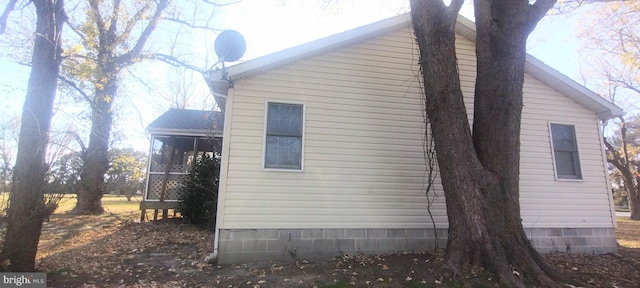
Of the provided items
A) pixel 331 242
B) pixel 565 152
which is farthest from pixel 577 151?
pixel 331 242

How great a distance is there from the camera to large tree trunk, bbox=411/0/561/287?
191 inches

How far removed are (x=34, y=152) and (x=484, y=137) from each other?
22.9ft

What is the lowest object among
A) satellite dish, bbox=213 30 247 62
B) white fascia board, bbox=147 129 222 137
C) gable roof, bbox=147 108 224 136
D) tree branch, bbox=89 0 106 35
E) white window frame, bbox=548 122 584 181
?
white window frame, bbox=548 122 584 181

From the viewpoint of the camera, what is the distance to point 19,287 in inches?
177

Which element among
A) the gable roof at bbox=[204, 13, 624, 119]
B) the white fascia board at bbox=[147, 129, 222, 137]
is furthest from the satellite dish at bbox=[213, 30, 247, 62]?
the white fascia board at bbox=[147, 129, 222, 137]

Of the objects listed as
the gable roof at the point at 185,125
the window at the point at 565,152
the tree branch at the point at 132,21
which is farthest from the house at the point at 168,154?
the window at the point at 565,152

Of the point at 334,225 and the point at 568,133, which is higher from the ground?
the point at 568,133

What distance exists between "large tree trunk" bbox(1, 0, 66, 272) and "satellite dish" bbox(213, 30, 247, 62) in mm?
2616

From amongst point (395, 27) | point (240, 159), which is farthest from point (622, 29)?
point (240, 159)

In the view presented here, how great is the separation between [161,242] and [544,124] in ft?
31.1

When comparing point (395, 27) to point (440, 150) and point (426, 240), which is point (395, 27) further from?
point (426, 240)

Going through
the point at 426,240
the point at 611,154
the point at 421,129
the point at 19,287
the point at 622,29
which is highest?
the point at 622,29

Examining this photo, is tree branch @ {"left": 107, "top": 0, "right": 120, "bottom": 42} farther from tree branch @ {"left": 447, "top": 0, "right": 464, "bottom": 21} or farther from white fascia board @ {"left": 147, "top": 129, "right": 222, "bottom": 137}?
tree branch @ {"left": 447, "top": 0, "right": 464, "bottom": 21}

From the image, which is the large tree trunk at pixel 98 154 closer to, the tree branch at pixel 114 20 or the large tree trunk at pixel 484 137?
the tree branch at pixel 114 20
